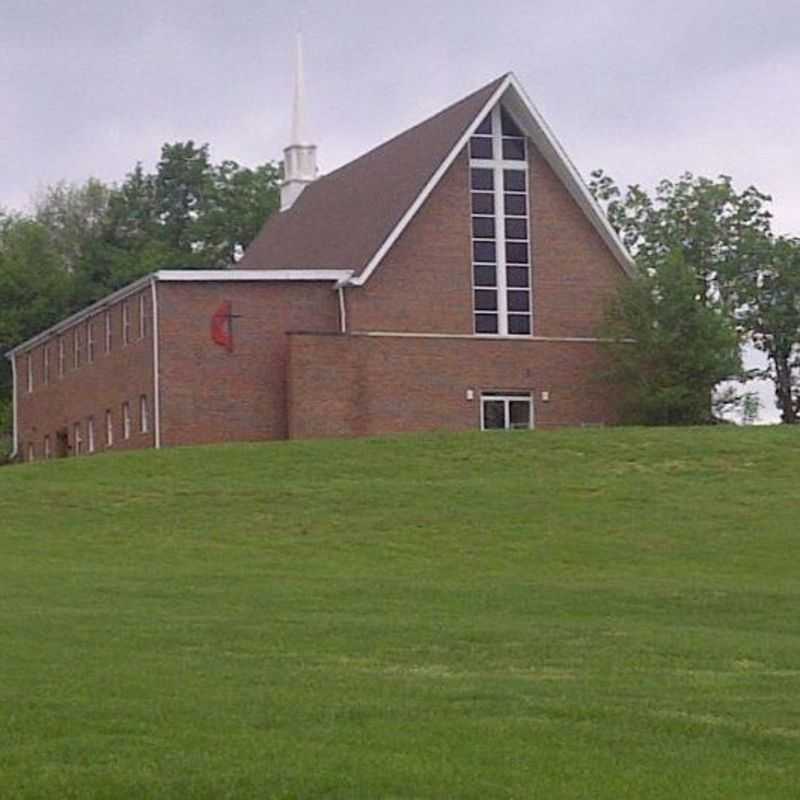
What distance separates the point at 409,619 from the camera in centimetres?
1861

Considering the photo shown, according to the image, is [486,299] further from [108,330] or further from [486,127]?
[108,330]

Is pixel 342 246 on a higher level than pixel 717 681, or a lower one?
higher

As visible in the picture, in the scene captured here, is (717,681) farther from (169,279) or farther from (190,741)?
(169,279)

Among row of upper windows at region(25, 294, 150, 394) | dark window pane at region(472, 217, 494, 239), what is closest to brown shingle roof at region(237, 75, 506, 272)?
dark window pane at region(472, 217, 494, 239)

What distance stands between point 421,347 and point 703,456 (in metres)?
14.5

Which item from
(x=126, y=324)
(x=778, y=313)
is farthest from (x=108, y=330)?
(x=778, y=313)

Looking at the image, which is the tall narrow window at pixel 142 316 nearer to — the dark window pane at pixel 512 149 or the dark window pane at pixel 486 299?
the dark window pane at pixel 486 299

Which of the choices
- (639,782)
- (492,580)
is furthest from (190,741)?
(492,580)

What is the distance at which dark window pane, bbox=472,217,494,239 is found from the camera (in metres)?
52.9

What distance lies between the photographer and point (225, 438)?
50.2 m

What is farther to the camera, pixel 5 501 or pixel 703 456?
pixel 703 456

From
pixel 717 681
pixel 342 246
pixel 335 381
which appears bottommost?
pixel 717 681

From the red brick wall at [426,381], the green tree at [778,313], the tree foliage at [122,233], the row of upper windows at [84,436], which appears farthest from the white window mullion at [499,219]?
the tree foliage at [122,233]

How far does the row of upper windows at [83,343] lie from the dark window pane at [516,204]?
10438mm
